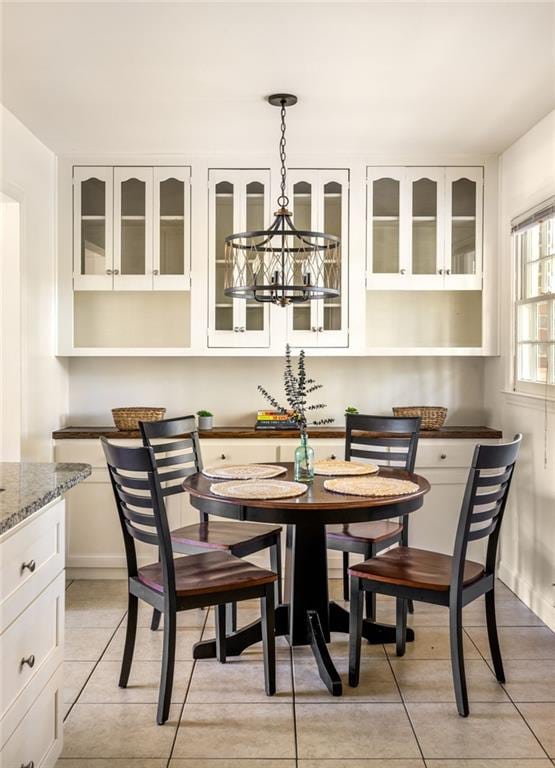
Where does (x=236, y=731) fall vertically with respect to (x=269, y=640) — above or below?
below

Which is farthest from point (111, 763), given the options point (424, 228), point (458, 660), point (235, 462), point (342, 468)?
point (424, 228)

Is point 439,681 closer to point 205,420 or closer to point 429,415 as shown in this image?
point 429,415

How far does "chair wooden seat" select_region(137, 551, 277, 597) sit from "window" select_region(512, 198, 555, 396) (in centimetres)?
177

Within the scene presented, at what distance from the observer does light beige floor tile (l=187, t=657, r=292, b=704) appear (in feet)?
8.72

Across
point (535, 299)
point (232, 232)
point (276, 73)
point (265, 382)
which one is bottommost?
Answer: point (265, 382)

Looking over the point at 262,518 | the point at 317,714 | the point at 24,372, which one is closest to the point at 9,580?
the point at 262,518

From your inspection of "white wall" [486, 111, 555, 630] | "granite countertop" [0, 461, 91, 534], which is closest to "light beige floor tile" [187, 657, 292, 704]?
"granite countertop" [0, 461, 91, 534]

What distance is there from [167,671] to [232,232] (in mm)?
2624

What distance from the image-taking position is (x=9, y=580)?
1.77 metres

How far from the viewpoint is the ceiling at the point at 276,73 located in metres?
2.51

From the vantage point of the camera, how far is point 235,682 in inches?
110

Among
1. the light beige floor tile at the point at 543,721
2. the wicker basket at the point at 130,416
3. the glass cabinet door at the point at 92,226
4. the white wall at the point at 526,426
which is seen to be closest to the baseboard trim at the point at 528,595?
the white wall at the point at 526,426

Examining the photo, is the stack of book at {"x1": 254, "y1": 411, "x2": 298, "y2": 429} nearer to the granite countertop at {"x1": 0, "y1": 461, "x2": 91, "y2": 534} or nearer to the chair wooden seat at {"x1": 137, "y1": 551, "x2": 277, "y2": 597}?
the chair wooden seat at {"x1": 137, "y1": 551, "x2": 277, "y2": 597}

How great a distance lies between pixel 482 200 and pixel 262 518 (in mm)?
2641
